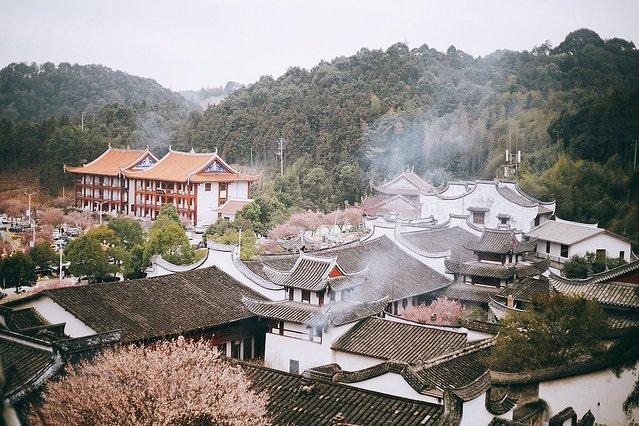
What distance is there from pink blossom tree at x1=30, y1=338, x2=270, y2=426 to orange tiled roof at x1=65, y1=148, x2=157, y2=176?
25.5 m

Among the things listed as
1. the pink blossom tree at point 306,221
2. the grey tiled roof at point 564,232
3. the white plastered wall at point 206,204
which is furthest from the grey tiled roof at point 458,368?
the white plastered wall at point 206,204

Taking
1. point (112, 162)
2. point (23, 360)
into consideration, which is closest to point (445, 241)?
point (23, 360)

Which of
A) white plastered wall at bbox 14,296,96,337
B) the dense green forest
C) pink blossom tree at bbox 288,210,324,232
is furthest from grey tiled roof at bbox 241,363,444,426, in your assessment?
pink blossom tree at bbox 288,210,324,232

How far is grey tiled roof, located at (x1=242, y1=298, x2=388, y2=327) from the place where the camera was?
1102 centimetres

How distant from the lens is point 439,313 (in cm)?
1362

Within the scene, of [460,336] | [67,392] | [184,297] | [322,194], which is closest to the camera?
[67,392]

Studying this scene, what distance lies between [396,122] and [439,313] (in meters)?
26.8

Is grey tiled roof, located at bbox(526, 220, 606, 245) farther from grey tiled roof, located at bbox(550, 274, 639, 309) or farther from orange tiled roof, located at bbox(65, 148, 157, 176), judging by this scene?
orange tiled roof, located at bbox(65, 148, 157, 176)

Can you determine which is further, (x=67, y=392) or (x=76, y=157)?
(x=76, y=157)

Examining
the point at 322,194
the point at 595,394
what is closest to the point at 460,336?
the point at 595,394

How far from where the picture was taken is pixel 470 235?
1994 cm

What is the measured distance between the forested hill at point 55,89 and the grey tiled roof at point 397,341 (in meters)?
7.88

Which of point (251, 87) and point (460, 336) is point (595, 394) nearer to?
point (460, 336)

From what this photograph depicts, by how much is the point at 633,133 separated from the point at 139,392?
14.2 meters
